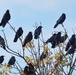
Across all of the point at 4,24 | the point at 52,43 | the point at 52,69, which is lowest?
the point at 52,69

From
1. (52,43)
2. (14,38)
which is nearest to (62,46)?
(52,43)

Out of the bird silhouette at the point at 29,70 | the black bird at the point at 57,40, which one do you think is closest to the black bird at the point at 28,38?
the bird silhouette at the point at 29,70

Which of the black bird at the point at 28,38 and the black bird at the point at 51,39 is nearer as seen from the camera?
the black bird at the point at 51,39

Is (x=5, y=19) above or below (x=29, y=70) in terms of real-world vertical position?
above

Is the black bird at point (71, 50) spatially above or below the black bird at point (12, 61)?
below

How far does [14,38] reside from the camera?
979 centimetres

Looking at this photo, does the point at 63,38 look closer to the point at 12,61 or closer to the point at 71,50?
the point at 71,50

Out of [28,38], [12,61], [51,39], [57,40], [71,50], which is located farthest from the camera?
[28,38]

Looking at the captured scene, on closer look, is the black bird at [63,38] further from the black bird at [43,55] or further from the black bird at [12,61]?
the black bird at [12,61]

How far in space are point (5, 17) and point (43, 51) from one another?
4.46ft

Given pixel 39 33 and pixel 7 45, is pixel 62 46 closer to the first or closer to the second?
pixel 39 33

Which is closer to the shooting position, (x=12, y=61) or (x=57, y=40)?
(x=57, y=40)

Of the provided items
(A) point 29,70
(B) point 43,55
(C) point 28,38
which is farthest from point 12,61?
(B) point 43,55

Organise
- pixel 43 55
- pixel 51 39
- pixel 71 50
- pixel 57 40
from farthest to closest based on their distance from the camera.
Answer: pixel 43 55 < pixel 51 39 < pixel 57 40 < pixel 71 50
